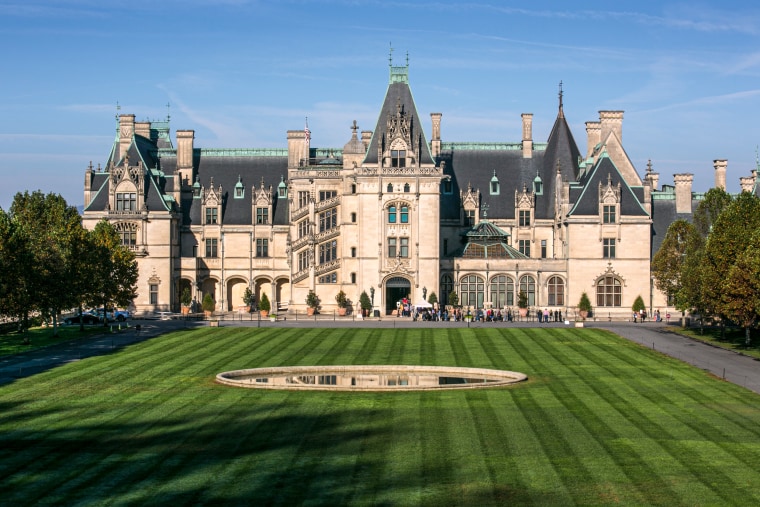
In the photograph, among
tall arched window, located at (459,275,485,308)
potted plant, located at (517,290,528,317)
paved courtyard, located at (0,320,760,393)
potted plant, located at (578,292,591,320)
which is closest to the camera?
paved courtyard, located at (0,320,760,393)

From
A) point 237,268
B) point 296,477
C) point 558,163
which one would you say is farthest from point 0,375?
point 558,163

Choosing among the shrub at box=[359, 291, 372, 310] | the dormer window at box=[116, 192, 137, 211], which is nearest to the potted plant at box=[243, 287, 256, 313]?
the shrub at box=[359, 291, 372, 310]

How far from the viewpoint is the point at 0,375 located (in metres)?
56.9

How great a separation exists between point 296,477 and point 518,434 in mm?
9942

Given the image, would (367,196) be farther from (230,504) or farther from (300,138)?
(230,504)

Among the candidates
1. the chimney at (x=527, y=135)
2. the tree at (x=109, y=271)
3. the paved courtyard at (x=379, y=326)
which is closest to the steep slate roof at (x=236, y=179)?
the paved courtyard at (x=379, y=326)

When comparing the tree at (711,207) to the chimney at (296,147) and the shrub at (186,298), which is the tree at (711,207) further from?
the shrub at (186,298)

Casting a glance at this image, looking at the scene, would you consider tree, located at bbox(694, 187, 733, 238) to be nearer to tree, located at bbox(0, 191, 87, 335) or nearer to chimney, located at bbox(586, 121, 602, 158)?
chimney, located at bbox(586, 121, 602, 158)

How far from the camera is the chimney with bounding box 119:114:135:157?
116 metres

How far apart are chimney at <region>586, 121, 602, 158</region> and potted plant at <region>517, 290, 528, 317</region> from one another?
62.0 ft

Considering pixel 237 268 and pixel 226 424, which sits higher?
pixel 237 268

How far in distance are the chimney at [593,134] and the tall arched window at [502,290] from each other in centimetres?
1805

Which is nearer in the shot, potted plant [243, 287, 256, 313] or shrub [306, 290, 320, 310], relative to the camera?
shrub [306, 290, 320, 310]

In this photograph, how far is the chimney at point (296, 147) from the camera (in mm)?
115750
